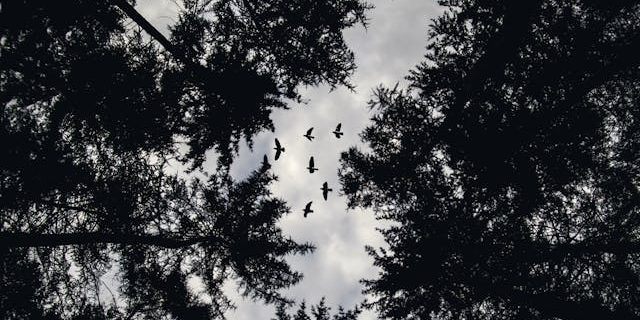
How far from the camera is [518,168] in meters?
6.70

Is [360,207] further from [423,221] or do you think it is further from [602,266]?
[602,266]

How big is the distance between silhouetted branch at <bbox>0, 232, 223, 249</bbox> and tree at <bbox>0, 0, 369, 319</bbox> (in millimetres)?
19

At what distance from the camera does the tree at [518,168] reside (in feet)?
21.8

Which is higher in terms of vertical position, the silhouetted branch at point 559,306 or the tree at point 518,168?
the tree at point 518,168

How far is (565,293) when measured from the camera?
6430mm

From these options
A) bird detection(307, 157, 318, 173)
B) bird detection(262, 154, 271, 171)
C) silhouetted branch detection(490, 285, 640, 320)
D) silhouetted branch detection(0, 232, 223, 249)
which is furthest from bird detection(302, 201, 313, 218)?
silhouetted branch detection(490, 285, 640, 320)

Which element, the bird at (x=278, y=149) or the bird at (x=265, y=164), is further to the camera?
the bird at (x=265, y=164)

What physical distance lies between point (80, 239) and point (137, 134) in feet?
6.02

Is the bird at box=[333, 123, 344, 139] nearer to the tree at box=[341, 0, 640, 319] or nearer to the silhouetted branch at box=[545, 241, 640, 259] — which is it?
the tree at box=[341, 0, 640, 319]

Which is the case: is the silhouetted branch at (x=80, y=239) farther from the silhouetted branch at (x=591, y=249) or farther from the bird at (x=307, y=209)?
the silhouetted branch at (x=591, y=249)

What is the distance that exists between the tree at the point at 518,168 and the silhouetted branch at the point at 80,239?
3785mm

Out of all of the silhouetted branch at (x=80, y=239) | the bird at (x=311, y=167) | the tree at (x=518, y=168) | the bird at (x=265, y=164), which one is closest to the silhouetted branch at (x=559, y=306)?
the tree at (x=518, y=168)

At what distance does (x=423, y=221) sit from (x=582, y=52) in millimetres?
3755

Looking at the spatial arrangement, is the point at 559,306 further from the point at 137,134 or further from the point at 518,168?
the point at 137,134
